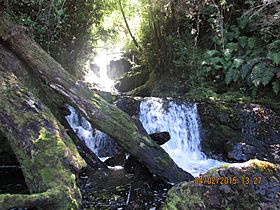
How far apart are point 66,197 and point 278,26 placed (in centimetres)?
827

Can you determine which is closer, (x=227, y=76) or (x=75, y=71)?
(x=227, y=76)

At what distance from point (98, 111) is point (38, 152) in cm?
137

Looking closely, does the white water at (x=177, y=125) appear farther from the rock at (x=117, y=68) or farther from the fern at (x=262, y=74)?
the rock at (x=117, y=68)

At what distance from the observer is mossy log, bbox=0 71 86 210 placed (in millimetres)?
2926

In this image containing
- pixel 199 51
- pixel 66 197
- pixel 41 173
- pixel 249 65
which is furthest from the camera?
pixel 199 51

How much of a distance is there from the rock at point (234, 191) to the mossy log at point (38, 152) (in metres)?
1.14

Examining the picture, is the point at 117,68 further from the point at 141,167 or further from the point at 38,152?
the point at 38,152

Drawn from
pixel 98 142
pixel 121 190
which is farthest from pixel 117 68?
pixel 121 190

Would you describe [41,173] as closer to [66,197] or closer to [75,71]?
[66,197]

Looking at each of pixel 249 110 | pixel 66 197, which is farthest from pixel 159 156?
pixel 249 110

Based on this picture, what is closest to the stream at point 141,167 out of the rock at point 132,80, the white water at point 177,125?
the white water at point 177,125

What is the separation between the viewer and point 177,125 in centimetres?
740

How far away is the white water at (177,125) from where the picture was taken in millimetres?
6918

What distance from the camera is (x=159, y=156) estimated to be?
4.44 metres
